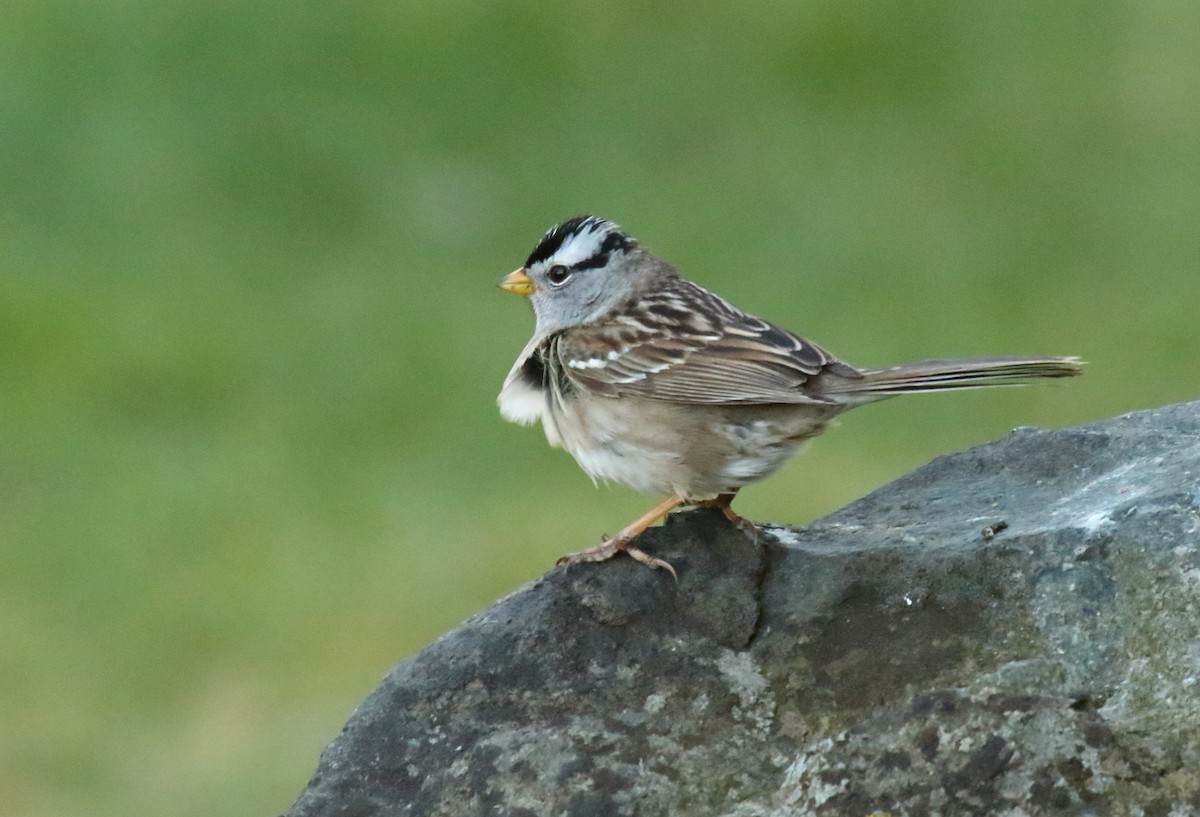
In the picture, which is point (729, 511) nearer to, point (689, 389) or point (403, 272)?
point (689, 389)

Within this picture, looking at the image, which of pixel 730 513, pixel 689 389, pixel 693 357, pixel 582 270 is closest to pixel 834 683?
pixel 730 513

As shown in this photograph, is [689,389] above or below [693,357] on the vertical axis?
below

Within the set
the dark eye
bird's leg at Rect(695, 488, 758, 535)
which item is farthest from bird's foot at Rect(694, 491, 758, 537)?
the dark eye

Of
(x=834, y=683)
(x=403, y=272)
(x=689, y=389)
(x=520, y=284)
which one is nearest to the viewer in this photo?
(x=834, y=683)

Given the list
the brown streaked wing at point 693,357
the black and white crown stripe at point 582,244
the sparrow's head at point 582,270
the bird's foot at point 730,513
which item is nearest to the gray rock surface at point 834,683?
the bird's foot at point 730,513

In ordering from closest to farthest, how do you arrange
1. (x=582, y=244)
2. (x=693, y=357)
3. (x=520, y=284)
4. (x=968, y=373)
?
1. (x=968, y=373)
2. (x=693, y=357)
3. (x=582, y=244)
4. (x=520, y=284)

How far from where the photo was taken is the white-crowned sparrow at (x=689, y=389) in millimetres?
5625

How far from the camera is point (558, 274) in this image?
6.70 m

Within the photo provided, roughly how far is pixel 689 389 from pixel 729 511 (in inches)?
19.4

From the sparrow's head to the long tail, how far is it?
1.29 meters

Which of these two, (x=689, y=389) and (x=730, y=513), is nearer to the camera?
(x=730, y=513)

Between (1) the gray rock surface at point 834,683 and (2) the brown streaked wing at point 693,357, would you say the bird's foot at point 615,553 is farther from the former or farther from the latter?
(2) the brown streaked wing at point 693,357

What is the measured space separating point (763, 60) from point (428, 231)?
3.06 meters

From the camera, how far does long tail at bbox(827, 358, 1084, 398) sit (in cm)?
545
